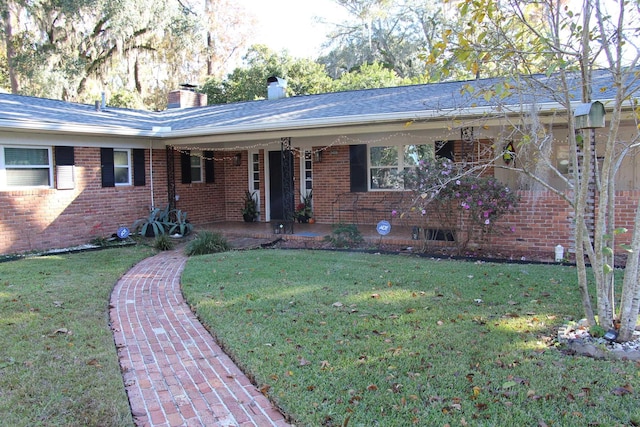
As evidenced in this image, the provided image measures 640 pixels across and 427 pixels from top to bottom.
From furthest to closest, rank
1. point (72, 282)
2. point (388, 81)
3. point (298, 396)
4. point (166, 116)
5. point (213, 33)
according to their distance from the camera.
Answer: point (213, 33) → point (388, 81) → point (166, 116) → point (72, 282) → point (298, 396)

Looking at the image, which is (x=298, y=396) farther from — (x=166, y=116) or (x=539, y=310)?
(x=166, y=116)

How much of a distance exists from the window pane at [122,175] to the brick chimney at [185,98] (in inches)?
231

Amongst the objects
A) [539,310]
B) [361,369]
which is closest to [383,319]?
[361,369]

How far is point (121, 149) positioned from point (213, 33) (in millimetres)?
19703

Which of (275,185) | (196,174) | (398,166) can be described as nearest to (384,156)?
(398,166)

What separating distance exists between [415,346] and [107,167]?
937 centimetres

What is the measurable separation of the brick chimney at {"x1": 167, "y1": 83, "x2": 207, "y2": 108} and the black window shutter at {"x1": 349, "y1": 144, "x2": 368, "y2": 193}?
24.8 ft

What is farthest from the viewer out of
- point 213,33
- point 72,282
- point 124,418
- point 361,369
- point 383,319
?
point 213,33

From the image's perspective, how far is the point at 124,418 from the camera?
3.23 meters

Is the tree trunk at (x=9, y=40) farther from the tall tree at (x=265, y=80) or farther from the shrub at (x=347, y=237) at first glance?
the shrub at (x=347, y=237)

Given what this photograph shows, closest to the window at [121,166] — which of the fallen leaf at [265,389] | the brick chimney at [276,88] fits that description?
the brick chimney at [276,88]

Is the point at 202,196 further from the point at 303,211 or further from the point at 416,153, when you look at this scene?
the point at 416,153

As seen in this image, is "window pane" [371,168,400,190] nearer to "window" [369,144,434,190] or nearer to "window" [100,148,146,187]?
"window" [369,144,434,190]

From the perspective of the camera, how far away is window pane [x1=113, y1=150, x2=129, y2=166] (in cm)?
1169
